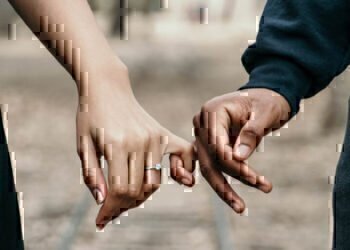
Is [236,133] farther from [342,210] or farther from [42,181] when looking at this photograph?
[42,181]

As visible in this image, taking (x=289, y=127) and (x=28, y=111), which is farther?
(x=28, y=111)

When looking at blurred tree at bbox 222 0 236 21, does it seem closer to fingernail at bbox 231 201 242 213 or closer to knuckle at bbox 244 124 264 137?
knuckle at bbox 244 124 264 137

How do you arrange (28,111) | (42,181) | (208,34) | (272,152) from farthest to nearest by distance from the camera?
(208,34), (28,111), (272,152), (42,181)

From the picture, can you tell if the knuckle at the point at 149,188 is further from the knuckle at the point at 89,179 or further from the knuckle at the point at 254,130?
the knuckle at the point at 254,130

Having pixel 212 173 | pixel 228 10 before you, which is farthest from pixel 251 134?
pixel 228 10

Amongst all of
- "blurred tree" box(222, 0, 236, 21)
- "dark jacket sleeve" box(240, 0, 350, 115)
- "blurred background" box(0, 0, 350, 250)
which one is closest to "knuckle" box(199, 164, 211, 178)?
"dark jacket sleeve" box(240, 0, 350, 115)

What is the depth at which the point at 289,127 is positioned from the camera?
8.73m

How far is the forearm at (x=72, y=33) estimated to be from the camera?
1754 mm

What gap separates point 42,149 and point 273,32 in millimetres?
5613

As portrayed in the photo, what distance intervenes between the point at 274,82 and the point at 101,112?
1.89 feet

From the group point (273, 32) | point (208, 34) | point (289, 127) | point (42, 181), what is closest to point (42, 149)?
point (42, 181)

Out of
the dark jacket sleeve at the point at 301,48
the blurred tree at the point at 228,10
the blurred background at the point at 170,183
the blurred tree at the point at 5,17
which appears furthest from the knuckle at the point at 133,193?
the blurred tree at the point at 228,10

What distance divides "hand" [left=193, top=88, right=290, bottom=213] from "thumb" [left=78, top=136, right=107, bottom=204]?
1.26 feet

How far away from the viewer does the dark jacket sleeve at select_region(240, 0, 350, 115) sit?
7.04ft
